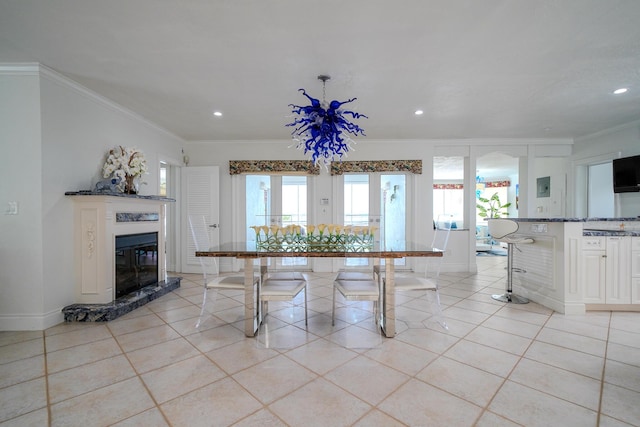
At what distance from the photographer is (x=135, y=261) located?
3381 mm

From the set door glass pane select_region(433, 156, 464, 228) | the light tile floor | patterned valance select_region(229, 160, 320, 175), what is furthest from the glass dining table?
door glass pane select_region(433, 156, 464, 228)

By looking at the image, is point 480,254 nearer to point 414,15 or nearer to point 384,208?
point 384,208

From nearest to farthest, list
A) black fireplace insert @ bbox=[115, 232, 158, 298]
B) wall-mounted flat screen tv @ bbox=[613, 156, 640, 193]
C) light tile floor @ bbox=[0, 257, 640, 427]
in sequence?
light tile floor @ bbox=[0, 257, 640, 427]
black fireplace insert @ bbox=[115, 232, 158, 298]
wall-mounted flat screen tv @ bbox=[613, 156, 640, 193]

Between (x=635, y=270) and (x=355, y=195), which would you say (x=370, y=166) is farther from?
(x=635, y=270)

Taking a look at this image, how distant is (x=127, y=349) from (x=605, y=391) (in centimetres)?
323

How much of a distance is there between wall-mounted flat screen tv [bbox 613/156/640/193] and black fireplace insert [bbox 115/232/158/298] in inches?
260

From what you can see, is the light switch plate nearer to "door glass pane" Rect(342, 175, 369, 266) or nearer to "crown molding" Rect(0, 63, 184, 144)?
"crown molding" Rect(0, 63, 184, 144)

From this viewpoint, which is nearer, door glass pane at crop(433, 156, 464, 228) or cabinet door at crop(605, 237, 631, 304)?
cabinet door at crop(605, 237, 631, 304)

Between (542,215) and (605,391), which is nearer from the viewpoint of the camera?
(605,391)

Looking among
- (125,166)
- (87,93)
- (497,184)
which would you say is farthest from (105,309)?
(497,184)

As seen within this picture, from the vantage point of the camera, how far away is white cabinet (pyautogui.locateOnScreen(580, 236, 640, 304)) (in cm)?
291

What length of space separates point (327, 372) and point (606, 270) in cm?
320

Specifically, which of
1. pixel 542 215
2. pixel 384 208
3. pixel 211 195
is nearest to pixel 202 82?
pixel 211 195

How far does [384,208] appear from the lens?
5148mm
